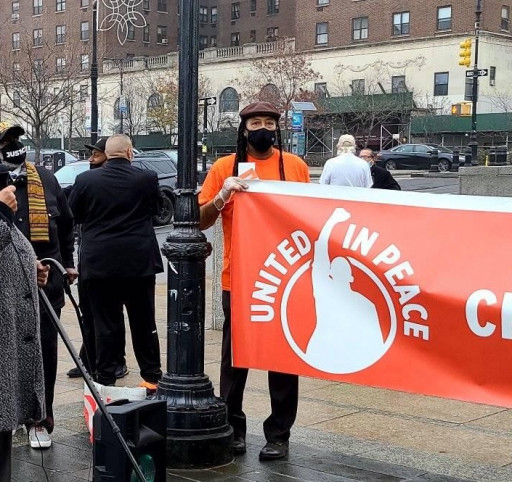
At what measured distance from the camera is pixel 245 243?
533cm

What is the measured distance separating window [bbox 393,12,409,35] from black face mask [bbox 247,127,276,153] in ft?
185

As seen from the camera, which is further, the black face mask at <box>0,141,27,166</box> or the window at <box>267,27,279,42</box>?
the window at <box>267,27,279,42</box>

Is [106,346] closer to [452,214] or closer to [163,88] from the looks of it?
[452,214]

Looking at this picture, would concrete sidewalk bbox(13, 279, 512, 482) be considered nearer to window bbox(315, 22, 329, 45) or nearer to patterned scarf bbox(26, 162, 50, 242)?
patterned scarf bbox(26, 162, 50, 242)

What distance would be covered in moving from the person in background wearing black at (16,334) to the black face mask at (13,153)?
982mm

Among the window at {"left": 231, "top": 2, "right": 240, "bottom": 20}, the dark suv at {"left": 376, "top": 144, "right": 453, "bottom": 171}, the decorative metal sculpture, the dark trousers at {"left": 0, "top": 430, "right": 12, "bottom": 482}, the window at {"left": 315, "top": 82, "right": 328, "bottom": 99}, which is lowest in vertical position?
the dark suv at {"left": 376, "top": 144, "right": 453, "bottom": 171}

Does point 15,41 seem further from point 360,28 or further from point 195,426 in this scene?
point 195,426

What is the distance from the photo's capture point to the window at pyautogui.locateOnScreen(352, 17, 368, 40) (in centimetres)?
6203

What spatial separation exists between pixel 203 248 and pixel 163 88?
186ft

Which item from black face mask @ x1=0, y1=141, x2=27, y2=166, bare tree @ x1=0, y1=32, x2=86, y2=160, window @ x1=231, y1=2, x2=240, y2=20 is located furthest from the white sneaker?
window @ x1=231, y1=2, x2=240, y2=20

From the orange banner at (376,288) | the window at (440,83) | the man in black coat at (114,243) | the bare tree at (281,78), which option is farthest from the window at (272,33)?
the orange banner at (376,288)

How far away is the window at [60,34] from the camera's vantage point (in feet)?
212

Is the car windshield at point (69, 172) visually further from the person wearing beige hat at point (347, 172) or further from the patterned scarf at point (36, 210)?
the patterned scarf at point (36, 210)

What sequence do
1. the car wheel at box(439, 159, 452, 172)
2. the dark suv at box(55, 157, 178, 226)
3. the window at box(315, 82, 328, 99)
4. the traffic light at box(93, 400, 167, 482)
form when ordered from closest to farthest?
the traffic light at box(93, 400, 167, 482) → the dark suv at box(55, 157, 178, 226) → the car wheel at box(439, 159, 452, 172) → the window at box(315, 82, 328, 99)
